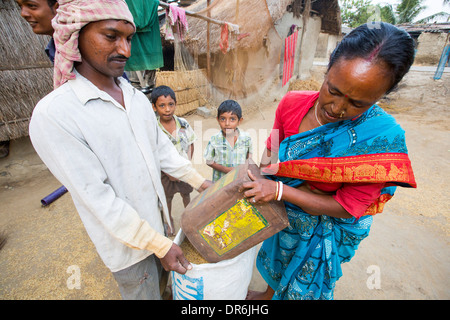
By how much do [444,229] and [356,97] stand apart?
3.14 metres

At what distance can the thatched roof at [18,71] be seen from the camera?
3256 mm

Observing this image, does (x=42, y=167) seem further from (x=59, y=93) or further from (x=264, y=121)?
(x=264, y=121)

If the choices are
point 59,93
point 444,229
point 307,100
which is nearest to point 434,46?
point 444,229

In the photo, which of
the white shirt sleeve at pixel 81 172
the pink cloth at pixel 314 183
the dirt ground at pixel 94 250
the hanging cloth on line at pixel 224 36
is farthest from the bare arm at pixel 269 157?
the hanging cloth on line at pixel 224 36

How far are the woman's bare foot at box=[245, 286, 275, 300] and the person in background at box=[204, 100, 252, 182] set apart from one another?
1.21m

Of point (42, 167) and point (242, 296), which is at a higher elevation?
point (242, 296)

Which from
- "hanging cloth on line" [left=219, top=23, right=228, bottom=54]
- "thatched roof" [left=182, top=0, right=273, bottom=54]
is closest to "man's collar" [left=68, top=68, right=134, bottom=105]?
"hanging cloth on line" [left=219, top=23, right=228, bottom=54]

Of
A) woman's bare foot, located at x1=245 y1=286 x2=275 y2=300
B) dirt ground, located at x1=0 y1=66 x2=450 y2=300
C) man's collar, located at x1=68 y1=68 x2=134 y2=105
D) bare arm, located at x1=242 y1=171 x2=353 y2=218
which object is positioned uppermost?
man's collar, located at x1=68 y1=68 x2=134 y2=105

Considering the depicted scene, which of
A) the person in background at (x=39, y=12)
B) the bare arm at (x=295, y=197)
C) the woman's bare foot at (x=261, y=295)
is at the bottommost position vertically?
the woman's bare foot at (x=261, y=295)

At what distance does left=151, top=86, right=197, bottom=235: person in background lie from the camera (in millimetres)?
2354

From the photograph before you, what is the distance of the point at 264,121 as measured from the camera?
6883 mm

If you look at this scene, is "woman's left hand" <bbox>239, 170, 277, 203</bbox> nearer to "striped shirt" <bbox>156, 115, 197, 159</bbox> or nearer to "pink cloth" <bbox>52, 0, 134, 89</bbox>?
"pink cloth" <bbox>52, 0, 134, 89</bbox>

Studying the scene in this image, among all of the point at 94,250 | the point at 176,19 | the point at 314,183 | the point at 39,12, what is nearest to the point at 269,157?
the point at 314,183

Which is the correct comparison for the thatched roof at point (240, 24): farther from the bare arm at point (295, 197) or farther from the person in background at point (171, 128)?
the bare arm at point (295, 197)
